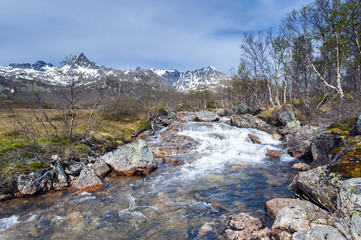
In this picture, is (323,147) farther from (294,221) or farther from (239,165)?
(294,221)

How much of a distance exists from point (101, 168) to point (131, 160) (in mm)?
1781

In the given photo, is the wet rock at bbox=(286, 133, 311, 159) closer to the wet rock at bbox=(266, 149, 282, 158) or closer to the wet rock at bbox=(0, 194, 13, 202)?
the wet rock at bbox=(266, 149, 282, 158)

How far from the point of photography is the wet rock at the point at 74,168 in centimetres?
981

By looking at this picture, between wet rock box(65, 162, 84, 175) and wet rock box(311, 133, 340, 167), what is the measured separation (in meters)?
13.3

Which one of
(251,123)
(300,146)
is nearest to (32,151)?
(300,146)

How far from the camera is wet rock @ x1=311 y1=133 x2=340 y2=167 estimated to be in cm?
1027

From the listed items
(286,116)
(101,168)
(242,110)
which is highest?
(242,110)

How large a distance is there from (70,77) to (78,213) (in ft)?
26.1

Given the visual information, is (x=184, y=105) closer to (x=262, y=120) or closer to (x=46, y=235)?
(x=262, y=120)

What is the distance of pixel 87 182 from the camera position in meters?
9.18

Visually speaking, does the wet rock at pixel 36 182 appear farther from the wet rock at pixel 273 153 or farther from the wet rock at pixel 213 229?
the wet rock at pixel 273 153

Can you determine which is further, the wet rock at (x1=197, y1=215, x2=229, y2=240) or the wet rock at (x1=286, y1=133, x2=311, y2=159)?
the wet rock at (x1=286, y1=133, x2=311, y2=159)

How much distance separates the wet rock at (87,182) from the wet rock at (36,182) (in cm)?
125

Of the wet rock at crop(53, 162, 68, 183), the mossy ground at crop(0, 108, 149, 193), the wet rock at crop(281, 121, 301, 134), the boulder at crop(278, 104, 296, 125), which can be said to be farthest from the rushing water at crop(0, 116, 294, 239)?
the boulder at crop(278, 104, 296, 125)
